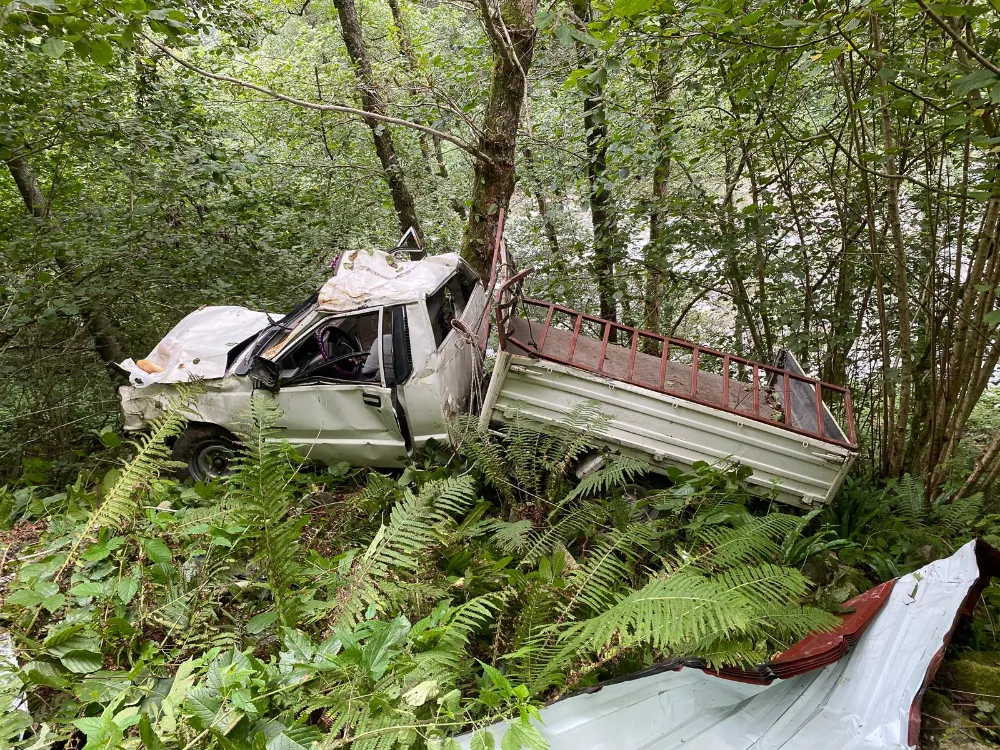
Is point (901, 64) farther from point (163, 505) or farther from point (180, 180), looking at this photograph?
point (180, 180)

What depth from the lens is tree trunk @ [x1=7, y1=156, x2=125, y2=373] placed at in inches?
223

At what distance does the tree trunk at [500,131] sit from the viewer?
5.59m

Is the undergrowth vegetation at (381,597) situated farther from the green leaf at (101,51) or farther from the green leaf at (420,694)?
the green leaf at (101,51)

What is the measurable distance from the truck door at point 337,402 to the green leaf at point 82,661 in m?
2.76

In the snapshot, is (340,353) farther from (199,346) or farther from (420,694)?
(420,694)

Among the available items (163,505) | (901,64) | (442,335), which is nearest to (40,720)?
(163,505)

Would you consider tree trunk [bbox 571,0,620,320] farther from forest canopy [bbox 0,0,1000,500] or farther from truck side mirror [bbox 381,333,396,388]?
truck side mirror [bbox 381,333,396,388]

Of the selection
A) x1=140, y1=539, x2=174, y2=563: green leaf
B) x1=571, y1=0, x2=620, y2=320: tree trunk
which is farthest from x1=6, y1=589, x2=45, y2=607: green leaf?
x1=571, y1=0, x2=620, y2=320: tree trunk

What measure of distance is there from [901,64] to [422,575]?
148 inches

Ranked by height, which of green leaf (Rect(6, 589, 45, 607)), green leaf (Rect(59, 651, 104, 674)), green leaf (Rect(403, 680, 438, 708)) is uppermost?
green leaf (Rect(403, 680, 438, 708))

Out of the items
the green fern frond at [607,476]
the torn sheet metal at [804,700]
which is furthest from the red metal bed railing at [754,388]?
the torn sheet metal at [804,700]

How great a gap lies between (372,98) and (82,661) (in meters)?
7.89

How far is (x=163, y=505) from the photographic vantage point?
332 cm

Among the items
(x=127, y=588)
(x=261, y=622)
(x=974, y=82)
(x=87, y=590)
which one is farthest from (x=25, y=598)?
(x=974, y=82)
